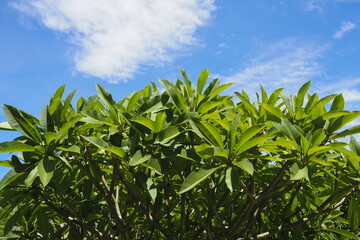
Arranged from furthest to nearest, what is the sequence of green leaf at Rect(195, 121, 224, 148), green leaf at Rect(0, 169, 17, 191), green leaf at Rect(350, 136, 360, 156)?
1. green leaf at Rect(350, 136, 360, 156)
2. green leaf at Rect(0, 169, 17, 191)
3. green leaf at Rect(195, 121, 224, 148)

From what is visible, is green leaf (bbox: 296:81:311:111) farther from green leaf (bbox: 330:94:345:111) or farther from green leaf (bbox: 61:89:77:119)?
green leaf (bbox: 61:89:77:119)

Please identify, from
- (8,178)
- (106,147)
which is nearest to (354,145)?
(106,147)

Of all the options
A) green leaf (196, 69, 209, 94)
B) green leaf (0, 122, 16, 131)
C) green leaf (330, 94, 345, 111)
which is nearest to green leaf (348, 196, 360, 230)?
green leaf (330, 94, 345, 111)

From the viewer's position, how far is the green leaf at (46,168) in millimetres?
2402

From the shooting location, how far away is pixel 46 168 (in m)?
2.47

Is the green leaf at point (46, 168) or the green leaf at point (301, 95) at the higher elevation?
the green leaf at point (301, 95)

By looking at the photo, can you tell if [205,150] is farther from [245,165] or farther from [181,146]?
[181,146]

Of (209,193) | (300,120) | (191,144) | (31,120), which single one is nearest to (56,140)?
(31,120)

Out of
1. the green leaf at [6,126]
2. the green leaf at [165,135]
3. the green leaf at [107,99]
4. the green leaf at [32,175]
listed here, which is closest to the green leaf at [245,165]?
the green leaf at [165,135]

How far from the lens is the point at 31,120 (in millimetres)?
2697

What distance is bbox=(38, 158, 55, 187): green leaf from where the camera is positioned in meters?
2.40

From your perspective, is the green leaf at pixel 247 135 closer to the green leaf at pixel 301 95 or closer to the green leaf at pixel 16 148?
the green leaf at pixel 301 95

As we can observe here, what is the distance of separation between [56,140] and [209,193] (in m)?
1.19

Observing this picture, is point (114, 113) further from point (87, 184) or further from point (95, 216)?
point (95, 216)
